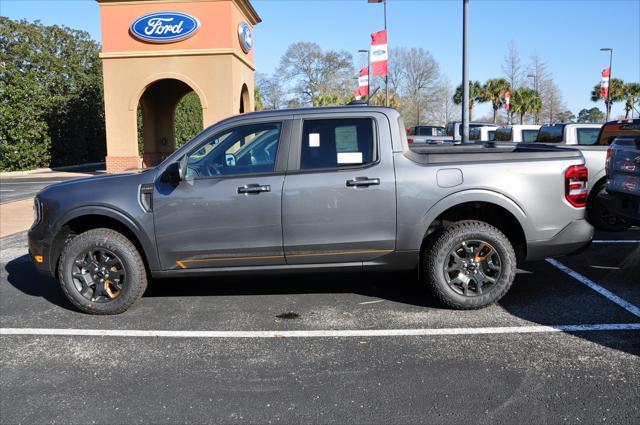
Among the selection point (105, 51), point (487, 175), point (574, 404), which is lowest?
point (574, 404)

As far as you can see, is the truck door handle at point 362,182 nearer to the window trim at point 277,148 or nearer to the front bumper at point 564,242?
the window trim at point 277,148

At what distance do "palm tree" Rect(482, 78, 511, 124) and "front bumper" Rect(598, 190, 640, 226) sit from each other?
47.5 metres

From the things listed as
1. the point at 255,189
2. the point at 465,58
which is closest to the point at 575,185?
the point at 255,189

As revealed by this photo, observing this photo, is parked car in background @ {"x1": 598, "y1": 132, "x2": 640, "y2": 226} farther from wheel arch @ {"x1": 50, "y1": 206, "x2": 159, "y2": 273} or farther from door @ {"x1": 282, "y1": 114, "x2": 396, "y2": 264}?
wheel arch @ {"x1": 50, "y1": 206, "x2": 159, "y2": 273}

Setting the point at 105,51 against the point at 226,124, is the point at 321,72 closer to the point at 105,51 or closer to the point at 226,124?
the point at 105,51

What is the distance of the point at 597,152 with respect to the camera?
7797mm

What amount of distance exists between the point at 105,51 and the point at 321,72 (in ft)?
152

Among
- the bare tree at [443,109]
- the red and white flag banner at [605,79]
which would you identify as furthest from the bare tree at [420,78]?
the red and white flag banner at [605,79]

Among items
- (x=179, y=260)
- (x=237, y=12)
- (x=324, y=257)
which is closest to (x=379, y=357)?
(x=324, y=257)

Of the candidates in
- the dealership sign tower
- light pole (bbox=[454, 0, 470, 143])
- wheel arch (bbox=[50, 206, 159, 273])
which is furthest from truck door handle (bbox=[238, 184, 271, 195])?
the dealership sign tower

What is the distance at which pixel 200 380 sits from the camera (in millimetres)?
3701

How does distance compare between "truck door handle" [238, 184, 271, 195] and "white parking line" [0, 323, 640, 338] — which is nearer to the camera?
"white parking line" [0, 323, 640, 338]

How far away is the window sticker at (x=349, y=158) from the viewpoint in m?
4.86

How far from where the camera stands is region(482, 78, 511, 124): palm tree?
166ft
